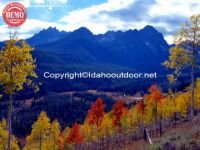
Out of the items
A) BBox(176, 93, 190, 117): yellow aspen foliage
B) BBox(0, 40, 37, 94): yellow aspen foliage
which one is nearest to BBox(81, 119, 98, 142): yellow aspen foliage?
BBox(176, 93, 190, 117): yellow aspen foliage

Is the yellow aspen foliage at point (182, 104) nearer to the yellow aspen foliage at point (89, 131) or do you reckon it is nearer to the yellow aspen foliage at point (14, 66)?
the yellow aspen foliage at point (89, 131)

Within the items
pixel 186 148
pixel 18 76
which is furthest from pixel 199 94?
pixel 186 148

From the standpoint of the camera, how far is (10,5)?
30562 millimetres

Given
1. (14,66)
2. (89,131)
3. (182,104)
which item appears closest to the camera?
(14,66)

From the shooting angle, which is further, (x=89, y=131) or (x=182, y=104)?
(x=89, y=131)

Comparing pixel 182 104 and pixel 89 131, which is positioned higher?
pixel 182 104

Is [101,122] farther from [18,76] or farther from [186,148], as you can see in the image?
[186,148]

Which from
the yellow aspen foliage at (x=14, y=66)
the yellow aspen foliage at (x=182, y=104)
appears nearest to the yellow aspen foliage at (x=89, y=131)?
the yellow aspen foliage at (x=182, y=104)

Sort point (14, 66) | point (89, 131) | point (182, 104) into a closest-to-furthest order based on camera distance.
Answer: point (14, 66) → point (182, 104) → point (89, 131)

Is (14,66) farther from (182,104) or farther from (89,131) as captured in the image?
(89,131)

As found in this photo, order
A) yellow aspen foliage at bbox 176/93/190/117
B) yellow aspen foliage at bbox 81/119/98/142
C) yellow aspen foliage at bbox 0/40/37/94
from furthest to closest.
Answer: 1. yellow aspen foliage at bbox 81/119/98/142
2. yellow aspen foliage at bbox 176/93/190/117
3. yellow aspen foliage at bbox 0/40/37/94

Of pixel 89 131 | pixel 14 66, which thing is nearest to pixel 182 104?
pixel 89 131

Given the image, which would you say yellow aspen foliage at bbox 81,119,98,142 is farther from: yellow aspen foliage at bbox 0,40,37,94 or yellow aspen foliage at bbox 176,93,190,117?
yellow aspen foliage at bbox 0,40,37,94

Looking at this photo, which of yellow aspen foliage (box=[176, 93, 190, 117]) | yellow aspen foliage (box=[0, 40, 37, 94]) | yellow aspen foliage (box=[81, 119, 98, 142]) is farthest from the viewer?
yellow aspen foliage (box=[81, 119, 98, 142])
